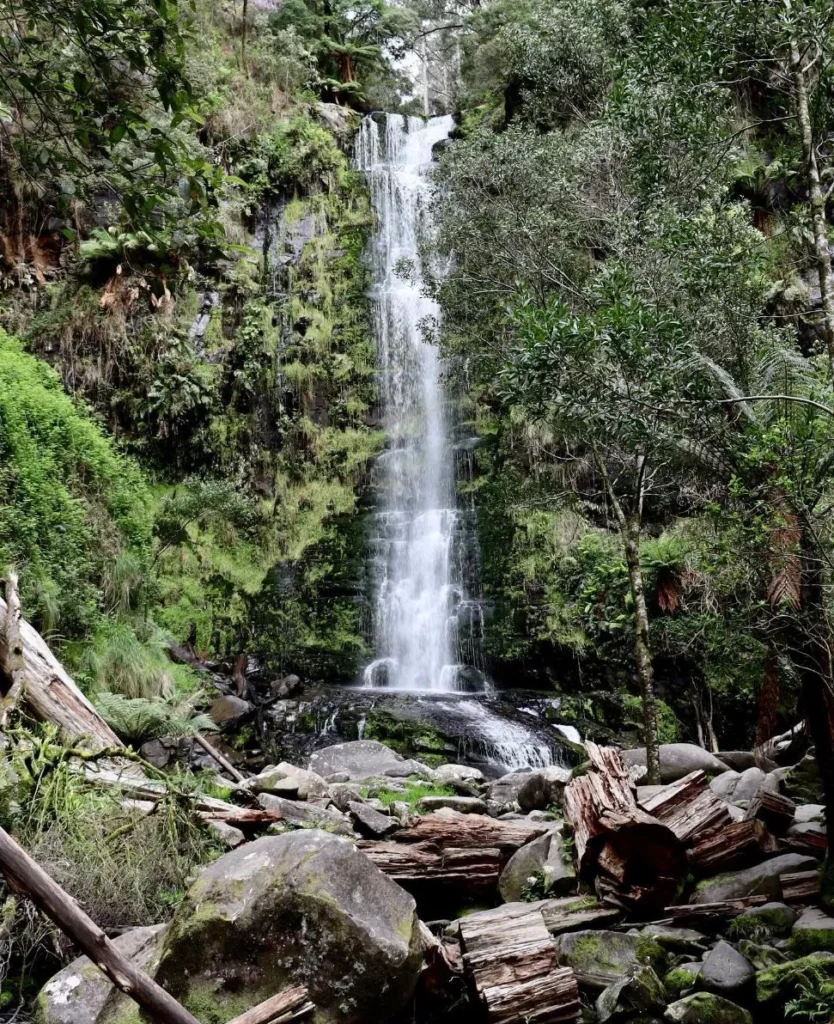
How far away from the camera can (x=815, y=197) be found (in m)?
4.71

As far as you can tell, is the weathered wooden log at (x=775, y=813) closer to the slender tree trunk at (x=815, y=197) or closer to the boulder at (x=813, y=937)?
the boulder at (x=813, y=937)

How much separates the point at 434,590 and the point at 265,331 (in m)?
7.33

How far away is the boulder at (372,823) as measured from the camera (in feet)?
18.5

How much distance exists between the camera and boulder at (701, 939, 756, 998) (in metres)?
3.38

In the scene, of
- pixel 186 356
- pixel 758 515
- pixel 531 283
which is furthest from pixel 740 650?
pixel 186 356

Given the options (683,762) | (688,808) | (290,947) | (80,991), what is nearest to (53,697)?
(80,991)

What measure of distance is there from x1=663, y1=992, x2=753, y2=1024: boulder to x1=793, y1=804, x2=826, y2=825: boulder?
2138mm

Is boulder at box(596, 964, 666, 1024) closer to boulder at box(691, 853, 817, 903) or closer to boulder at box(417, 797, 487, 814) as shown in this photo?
boulder at box(691, 853, 817, 903)

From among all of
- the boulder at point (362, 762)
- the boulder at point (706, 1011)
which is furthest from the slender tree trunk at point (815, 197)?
the boulder at point (362, 762)

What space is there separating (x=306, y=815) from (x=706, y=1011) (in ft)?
11.6

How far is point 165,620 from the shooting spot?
1398cm

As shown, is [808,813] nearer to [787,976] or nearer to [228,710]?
[787,976]

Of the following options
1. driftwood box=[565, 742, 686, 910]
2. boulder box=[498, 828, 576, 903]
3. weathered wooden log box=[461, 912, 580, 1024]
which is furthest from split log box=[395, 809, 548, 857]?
weathered wooden log box=[461, 912, 580, 1024]

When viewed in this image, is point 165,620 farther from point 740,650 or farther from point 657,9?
point 657,9
